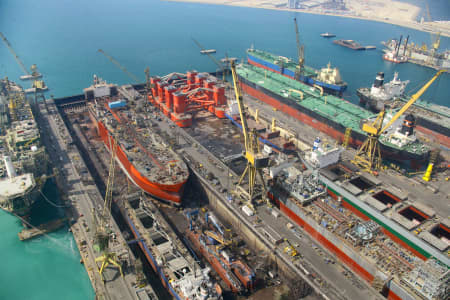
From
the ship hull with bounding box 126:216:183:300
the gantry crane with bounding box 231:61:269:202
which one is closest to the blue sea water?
the ship hull with bounding box 126:216:183:300

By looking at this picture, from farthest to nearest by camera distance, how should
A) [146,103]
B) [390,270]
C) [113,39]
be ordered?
[113,39], [146,103], [390,270]

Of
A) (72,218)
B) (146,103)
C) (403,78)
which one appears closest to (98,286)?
(72,218)

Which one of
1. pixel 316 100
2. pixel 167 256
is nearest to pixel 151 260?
pixel 167 256

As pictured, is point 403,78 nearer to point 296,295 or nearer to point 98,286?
point 296,295

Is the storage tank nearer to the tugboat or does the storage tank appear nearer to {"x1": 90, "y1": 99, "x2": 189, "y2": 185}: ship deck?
{"x1": 90, "y1": 99, "x2": 189, "y2": 185}: ship deck

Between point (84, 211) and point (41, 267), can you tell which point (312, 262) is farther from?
point (41, 267)
